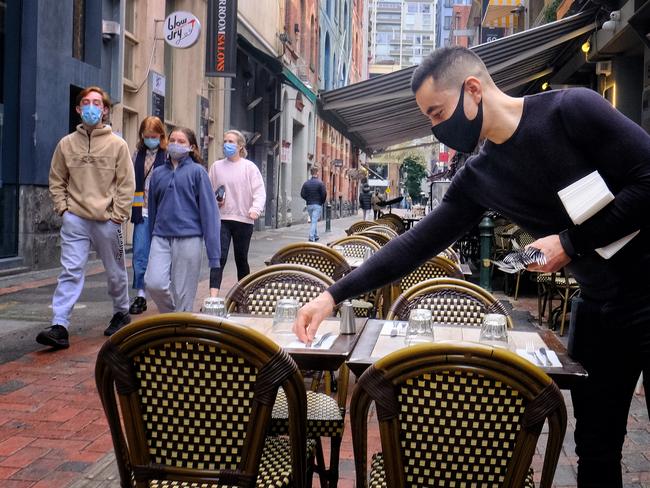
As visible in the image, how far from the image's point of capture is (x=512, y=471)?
83.4 inches

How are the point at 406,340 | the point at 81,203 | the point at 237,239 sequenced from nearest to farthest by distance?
the point at 406,340 → the point at 81,203 → the point at 237,239

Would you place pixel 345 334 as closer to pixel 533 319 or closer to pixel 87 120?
pixel 87 120

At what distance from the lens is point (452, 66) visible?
2.43 m

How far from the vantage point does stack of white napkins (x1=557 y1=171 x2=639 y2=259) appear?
2.20m

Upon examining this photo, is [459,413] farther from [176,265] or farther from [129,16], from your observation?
[129,16]

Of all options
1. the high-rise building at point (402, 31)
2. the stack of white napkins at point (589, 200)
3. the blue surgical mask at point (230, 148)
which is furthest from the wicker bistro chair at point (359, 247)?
the high-rise building at point (402, 31)

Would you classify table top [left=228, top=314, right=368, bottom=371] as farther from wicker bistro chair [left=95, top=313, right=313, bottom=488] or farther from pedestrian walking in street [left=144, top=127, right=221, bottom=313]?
pedestrian walking in street [left=144, top=127, right=221, bottom=313]

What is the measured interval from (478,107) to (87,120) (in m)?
4.59

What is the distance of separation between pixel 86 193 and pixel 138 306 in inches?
79.2

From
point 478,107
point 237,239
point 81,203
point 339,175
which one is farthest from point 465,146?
point 339,175

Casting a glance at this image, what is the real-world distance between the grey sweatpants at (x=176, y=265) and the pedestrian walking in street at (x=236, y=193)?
202cm

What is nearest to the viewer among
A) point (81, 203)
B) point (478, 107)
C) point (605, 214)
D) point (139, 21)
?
point (605, 214)

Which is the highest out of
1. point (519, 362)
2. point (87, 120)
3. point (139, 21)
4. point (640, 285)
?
point (139, 21)

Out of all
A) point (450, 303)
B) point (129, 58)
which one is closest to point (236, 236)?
point (450, 303)
